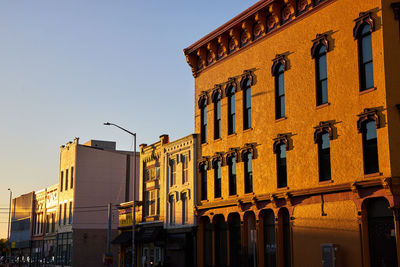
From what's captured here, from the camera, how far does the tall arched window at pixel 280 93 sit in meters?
32.3

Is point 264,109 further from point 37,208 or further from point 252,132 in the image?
point 37,208

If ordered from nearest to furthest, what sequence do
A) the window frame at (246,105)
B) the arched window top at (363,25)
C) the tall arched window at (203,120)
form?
the arched window top at (363,25) → the window frame at (246,105) → the tall arched window at (203,120)

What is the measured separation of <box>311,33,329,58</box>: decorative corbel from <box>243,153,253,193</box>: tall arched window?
831cm

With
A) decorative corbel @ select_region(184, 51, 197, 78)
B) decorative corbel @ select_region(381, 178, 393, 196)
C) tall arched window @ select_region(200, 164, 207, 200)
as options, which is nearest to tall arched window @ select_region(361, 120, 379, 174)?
decorative corbel @ select_region(381, 178, 393, 196)

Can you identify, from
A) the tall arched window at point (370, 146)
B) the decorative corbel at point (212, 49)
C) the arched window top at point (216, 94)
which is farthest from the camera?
the decorative corbel at point (212, 49)

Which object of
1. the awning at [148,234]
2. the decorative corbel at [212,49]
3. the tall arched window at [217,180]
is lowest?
the awning at [148,234]

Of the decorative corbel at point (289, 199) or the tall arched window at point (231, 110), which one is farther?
the tall arched window at point (231, 110)

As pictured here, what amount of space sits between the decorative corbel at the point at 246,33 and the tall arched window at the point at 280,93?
397cm

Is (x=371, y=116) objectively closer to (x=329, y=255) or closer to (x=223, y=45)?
(x=329, y=255)

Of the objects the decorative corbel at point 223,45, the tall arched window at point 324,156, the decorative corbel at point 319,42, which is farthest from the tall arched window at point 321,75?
the decorative corbel at point 223,45

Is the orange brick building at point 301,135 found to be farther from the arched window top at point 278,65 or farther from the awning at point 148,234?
the awning at point 148,234

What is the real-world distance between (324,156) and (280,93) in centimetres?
565

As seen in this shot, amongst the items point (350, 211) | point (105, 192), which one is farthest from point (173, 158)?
point (105, 192)

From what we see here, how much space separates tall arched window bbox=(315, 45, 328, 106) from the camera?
28.9 m
